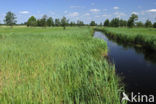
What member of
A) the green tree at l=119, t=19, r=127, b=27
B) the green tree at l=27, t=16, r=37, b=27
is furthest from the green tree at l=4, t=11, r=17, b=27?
the green tree at l=119, t=19, r=127, b=27

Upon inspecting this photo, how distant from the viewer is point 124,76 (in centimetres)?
625

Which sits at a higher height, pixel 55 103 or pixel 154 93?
pixel 55 103

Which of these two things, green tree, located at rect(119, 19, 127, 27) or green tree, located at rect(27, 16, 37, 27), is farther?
green tree, located at rect(119, 19, 127, 27)

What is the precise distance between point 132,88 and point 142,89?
42cm

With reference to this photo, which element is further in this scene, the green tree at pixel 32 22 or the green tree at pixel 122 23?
the green tree at pixel 122 23

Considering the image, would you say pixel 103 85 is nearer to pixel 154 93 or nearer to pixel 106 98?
pixel 106 98

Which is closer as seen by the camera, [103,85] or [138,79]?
[103,85]

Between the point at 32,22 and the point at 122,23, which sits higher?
the point at 32,22

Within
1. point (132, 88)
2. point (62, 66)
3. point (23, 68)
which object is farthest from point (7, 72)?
point (132, 88)

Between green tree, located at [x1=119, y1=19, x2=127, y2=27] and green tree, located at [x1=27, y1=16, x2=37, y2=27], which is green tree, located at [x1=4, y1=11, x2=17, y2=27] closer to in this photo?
green tree, located at [x1=27, y1=16, x2=37, y2=27]

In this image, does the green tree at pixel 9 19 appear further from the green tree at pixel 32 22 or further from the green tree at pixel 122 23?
the green tree at pixel 122 23

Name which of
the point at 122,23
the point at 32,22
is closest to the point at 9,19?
the point at 32,22

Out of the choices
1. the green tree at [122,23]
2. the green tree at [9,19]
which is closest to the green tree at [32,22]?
the green tree at [9,19]

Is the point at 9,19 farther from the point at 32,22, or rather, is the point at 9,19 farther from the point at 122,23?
the point at 122,23
